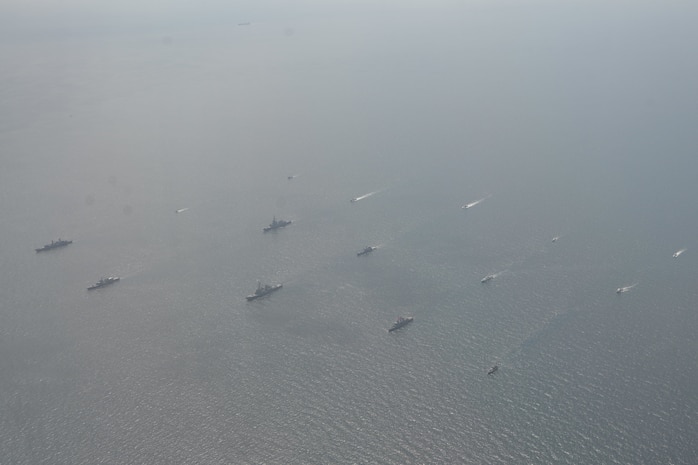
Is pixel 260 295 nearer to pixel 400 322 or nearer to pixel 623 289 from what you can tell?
pixel 400 322

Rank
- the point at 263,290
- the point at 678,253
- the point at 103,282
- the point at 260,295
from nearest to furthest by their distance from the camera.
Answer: the point at 260,295, the point at 263,290, the point at 103,282, the point at 678,253

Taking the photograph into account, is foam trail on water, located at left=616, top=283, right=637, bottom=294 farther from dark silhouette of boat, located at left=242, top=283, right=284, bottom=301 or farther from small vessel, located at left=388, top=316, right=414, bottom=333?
dark silhouette of boat, located at left=242, top=283, right=284, bottom=301

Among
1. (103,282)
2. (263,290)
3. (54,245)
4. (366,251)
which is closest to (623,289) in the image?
(366,251)

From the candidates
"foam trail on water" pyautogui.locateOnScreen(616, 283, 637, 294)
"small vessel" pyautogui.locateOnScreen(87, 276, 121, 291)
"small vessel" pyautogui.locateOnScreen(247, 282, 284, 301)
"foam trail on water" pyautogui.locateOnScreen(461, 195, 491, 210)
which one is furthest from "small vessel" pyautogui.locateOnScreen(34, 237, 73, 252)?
"foam trail on water" pyautogui.locateOnScreen(616, 283, 637, 294)

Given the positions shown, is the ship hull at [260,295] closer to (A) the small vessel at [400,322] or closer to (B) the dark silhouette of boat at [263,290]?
(B) the dark silhouette of boat at [263,290]

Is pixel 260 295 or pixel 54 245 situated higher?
pixel 54 245

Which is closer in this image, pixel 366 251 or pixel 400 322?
pixel 400 322

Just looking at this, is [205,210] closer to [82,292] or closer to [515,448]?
[82,292]
